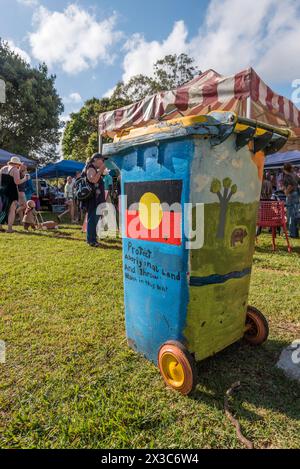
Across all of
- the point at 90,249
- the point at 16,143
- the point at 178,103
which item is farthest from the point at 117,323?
the point at 16,143

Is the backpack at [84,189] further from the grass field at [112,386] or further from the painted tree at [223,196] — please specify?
the painted tree at [223,196]

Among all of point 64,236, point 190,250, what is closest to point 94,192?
point 64,236

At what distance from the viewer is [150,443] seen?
1.55m

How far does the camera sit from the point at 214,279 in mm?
2000

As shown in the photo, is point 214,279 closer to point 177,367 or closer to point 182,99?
point 177,367

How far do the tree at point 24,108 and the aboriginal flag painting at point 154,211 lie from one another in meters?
24.2

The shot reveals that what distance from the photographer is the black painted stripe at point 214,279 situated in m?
1.89

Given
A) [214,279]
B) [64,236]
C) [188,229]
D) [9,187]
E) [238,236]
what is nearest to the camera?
[188,229]

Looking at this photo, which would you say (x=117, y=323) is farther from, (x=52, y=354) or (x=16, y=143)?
(x=16, y=143)

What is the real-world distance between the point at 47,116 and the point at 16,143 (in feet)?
11.6

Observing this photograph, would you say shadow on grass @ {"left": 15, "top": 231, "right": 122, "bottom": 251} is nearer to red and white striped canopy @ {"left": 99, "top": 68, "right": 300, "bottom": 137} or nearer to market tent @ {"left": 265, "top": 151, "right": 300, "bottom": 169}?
red and white striped canopy @ {"left": 99, "top": 68, "right": 300, "bottom": 137}

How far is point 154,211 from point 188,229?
1.01 ft

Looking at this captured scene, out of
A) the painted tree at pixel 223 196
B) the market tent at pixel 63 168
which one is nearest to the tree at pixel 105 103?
the market tent at pixel 63 168

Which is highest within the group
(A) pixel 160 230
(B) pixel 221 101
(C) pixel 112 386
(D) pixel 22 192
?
(B) pixel 221 101
